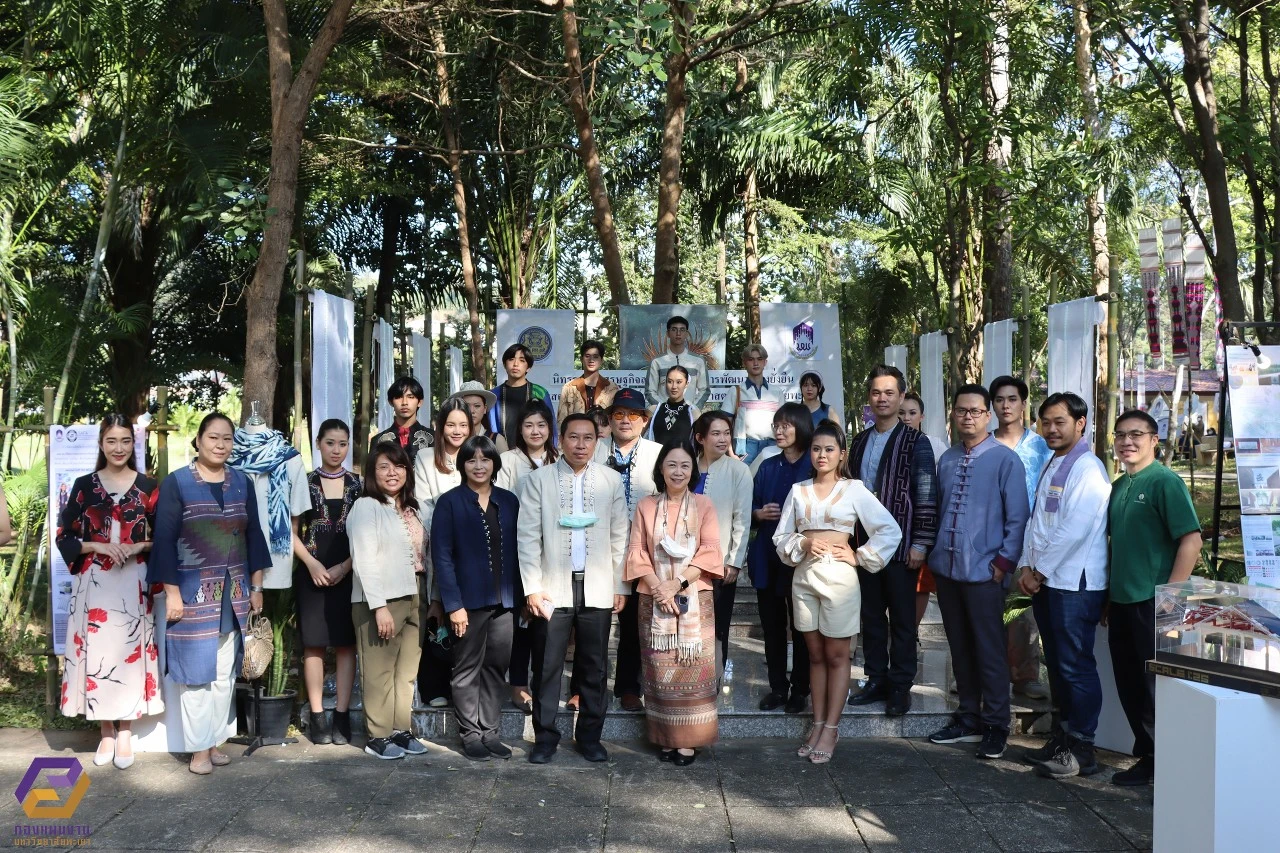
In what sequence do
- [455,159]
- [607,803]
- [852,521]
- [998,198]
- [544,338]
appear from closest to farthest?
[607,803]
[852,521]
[998,198]
[544,338]
[455,159]

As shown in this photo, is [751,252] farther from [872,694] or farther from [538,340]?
[872,694]

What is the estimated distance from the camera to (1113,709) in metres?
5.39

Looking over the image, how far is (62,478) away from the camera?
5.64 metres

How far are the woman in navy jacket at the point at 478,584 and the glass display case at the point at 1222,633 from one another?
2.91m

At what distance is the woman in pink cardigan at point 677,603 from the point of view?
520 centimetres

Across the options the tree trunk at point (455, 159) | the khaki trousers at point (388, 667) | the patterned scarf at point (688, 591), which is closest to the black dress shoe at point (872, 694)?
the patterned scarf at point (688, 591)

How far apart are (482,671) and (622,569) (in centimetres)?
86

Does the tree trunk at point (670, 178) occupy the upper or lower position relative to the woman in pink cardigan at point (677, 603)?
upper

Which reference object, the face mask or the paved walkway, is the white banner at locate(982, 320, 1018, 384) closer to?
the paved walkway

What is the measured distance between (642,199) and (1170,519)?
16.7 meters

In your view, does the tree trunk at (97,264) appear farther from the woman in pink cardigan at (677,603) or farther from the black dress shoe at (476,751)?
the woman in pink cardigan at (677,603)

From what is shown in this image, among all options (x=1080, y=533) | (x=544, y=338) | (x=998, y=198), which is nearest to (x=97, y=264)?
(x=544, y=338)

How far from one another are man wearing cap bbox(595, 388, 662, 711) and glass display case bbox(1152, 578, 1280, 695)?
2.66 metres

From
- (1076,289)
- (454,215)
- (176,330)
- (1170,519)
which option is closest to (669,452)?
(1170,519)
